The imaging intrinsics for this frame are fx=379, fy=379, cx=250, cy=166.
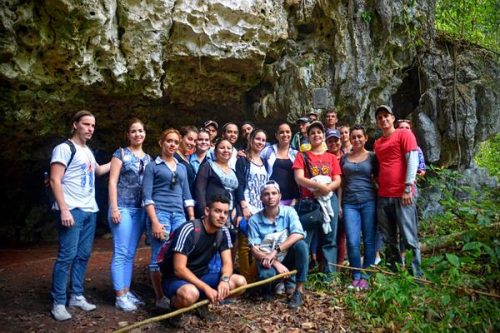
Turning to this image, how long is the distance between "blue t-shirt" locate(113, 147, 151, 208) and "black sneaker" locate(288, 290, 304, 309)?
2.09 meters

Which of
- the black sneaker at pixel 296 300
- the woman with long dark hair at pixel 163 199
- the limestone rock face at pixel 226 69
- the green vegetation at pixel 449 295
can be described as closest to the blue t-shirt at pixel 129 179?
the woman with long dark hair at pixel 163 199

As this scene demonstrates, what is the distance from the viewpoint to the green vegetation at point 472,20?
9.38 metres

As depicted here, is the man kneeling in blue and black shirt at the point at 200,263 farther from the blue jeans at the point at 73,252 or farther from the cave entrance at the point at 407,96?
the cave entrance at the point at 407,96

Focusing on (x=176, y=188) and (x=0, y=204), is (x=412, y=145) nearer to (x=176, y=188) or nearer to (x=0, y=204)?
(x=176, y=188)

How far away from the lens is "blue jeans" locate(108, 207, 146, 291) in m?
4.29

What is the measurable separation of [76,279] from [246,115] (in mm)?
5942

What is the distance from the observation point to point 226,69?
7.92m

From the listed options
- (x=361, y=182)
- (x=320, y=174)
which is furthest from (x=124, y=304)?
(x=361, y=182)

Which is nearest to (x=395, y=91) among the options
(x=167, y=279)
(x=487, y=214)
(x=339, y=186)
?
(x=339, y=186)

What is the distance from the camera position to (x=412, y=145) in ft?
15.2

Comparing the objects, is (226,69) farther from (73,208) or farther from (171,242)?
(171,242)

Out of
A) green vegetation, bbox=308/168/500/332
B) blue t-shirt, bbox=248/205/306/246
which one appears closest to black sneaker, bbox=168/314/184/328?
blue t-shirt, bbox=248/205/306/246

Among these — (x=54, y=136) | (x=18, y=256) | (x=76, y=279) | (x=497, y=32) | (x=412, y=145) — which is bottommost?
(x=18, y=256)

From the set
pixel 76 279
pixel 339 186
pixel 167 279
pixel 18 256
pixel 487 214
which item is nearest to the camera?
pixel 487 214
